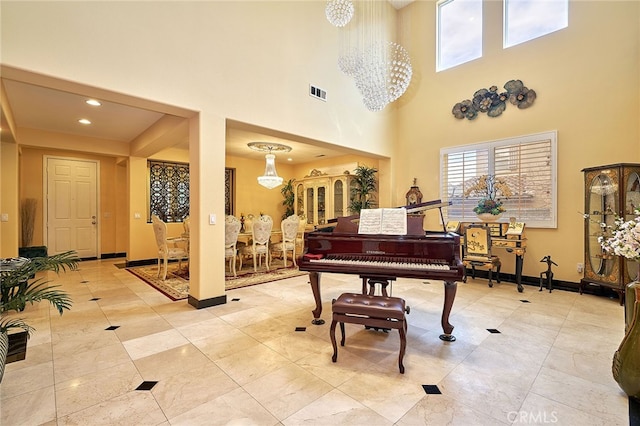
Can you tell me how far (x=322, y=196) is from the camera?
26.2ft

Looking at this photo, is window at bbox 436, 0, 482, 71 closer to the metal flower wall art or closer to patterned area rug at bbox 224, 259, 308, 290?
the metal flower wall art

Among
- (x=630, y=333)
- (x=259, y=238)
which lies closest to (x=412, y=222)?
(x=630, y=333)

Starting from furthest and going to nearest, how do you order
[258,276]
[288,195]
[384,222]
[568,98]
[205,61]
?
[288,195] → [258,276] → [568,98] → [205,61] → [384,222]

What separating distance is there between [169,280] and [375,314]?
4233 millimetres

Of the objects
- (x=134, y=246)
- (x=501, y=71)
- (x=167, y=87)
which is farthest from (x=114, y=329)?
(x=501, y=71)

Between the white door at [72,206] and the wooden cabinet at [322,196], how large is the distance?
5.22 m

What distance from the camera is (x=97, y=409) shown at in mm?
1771

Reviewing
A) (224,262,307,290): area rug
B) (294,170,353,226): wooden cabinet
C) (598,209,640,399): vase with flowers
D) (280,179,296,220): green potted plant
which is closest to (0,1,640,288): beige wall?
(224,262,307,290): area rug

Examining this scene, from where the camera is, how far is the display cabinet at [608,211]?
3.79 metres

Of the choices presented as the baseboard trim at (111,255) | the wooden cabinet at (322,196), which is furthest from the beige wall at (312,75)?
the baseboard trim at (111,255)

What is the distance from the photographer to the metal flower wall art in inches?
193

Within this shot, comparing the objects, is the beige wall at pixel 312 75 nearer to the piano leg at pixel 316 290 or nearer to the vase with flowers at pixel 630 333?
the piano leg at pixel 316 290

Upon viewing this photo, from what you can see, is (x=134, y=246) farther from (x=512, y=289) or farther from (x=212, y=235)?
(x=512, y=289)

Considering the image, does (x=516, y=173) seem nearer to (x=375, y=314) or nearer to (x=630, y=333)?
(x=630, y=333)
